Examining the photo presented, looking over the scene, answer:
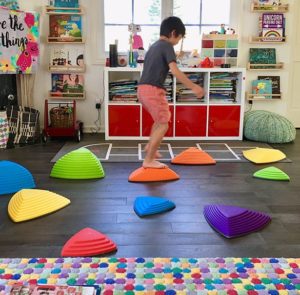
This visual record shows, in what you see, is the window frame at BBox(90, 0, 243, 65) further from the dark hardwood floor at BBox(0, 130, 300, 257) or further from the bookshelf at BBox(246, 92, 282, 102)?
the dark hardwood floor at BBox(0, 130, 300, 257)

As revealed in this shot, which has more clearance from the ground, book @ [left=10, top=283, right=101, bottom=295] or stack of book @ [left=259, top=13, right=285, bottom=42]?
stack of book @ [left=259, top=13, right=285, bottom=42]

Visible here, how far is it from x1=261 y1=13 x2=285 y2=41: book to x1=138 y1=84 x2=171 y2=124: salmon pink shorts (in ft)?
7.32

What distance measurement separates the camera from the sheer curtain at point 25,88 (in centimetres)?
472

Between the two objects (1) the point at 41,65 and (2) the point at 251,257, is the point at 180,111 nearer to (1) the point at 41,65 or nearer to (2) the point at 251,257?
(1) the point at 41,65

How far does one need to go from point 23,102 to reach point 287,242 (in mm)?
3530

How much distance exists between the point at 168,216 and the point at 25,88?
292 cm

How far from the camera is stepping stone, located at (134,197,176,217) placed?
2.48 metres

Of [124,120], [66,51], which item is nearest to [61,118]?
[124,120]

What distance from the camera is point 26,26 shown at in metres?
4.36

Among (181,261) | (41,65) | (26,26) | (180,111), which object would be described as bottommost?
(181,261)

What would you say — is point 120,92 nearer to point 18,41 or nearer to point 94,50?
point 94,50

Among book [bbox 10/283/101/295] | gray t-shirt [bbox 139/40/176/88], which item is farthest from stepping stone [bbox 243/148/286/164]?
book [bbox 10/283/101/295]

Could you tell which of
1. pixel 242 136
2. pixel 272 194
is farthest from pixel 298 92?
pixel 272 194

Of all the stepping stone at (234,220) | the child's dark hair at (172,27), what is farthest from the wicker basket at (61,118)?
the stepping stone at (234,220)
